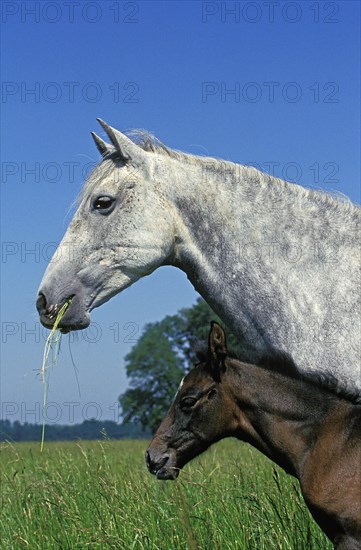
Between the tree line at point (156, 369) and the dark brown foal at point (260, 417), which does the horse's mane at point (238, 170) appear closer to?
the dark brown foal at point (260, 417)

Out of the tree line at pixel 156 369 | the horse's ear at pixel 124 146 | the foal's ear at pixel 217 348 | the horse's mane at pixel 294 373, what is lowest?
the tree line at pixel 156 369

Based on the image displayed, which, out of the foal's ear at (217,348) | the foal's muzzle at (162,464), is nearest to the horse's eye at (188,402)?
the foal's ear at (217,348)

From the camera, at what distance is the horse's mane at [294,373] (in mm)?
5422

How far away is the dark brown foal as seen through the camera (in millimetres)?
5320

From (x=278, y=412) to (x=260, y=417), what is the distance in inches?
5.0

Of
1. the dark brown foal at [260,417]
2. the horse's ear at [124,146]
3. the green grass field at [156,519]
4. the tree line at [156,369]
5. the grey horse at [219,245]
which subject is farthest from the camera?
the tree line at [156,369]

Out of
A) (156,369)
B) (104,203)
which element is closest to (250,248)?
(104,203)

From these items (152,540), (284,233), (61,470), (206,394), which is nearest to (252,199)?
(284,233)

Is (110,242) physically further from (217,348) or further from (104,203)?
(217,348)

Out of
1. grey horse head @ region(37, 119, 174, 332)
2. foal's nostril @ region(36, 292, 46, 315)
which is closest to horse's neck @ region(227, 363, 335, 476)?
grey horse head @ region(37, 119, 174, 332)

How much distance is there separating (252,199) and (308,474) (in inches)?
80.9

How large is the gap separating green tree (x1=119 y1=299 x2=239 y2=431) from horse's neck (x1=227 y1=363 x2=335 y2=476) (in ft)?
154

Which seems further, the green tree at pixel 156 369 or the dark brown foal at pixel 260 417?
the green tree at pixel 156 369

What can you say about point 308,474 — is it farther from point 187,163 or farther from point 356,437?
point 187,163
